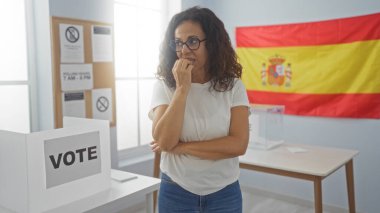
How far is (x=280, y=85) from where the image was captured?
358 centimetres

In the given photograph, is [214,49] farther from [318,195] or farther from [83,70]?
[83,70]

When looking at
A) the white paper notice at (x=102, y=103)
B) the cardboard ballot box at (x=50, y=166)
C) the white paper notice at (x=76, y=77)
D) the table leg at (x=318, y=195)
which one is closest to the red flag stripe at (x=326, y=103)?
the table leg at (x=318, y=195)

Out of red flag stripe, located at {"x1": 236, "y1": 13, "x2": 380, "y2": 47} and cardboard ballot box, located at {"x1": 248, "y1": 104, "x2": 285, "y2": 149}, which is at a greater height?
red flag stripe, located at {"x1": 236, "y1": 13, "x2": 380, "y2": 47}

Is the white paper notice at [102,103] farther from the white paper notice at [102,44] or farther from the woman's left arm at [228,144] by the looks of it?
the woman's left arm at [228,144]

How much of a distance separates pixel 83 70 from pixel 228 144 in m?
1.80

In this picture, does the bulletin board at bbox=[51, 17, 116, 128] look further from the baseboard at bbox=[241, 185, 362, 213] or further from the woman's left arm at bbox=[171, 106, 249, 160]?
the baseboard at bbox=[241, 185, 362, 213]

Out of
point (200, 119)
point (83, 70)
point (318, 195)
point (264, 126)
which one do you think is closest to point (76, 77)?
point (83, 70)

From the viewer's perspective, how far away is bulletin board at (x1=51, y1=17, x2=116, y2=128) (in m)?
2.56

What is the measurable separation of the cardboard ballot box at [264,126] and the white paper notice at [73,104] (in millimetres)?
1370

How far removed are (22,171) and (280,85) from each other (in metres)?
Answer: 2.79

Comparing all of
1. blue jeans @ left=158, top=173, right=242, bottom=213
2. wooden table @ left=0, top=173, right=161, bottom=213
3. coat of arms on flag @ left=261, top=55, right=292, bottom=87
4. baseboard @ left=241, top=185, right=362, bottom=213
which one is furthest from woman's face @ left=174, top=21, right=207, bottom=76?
baseboard @ left=241, top=185, right=362, bottom=213

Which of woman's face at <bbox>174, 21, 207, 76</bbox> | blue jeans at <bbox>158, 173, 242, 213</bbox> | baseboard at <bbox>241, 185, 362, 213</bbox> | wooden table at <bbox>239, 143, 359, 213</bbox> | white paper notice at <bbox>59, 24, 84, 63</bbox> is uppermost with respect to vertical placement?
white paper notice at <bbox>59, 24, 84, 63</bbox>

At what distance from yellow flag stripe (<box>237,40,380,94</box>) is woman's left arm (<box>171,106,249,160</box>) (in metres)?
2.13

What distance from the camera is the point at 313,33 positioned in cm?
331
